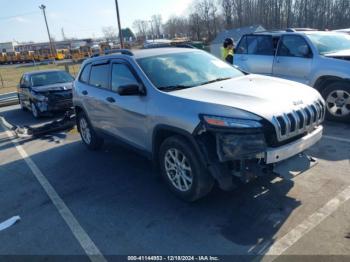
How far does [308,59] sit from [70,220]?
5.91 metres

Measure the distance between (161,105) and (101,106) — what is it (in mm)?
1862

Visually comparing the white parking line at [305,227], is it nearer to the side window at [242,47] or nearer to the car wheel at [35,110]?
the side window at [242,47]

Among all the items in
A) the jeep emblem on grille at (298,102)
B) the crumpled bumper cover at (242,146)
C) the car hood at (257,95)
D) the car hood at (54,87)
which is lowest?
the car hood at (54,87)

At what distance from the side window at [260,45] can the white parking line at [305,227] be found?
5.07 m

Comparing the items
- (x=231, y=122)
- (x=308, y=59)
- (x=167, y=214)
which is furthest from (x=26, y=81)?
(x=231, y=122)

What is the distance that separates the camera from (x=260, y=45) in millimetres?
8516

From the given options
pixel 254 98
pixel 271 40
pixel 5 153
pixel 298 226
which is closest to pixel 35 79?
pixel 5 153

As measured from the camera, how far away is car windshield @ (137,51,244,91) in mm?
4387

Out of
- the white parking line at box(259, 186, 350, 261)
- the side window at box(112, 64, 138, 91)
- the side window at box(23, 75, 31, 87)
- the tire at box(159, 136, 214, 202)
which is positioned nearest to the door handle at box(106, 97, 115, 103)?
the side window at box(112, 64, 138, 91)

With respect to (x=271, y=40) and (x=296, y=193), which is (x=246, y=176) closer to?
(x=296, y=193)

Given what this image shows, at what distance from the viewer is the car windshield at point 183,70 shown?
4.39 metres

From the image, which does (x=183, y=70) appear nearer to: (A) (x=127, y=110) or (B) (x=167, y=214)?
(A) (x=127, y=110)

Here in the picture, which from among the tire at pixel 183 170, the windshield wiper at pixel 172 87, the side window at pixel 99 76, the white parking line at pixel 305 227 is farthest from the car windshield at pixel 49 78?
the white parking line at pixel 305 227

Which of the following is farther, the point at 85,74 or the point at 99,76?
the point at 85,74
